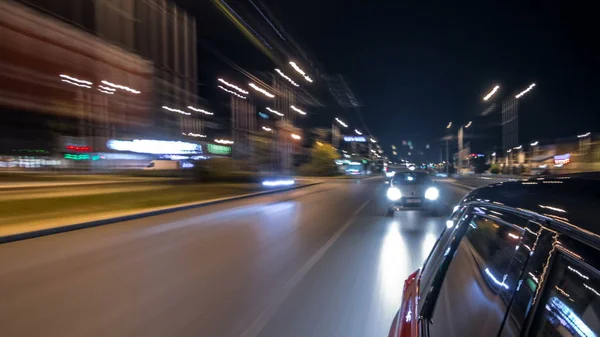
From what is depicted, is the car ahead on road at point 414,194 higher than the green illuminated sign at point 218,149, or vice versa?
the green illuminated sign at point 218,149

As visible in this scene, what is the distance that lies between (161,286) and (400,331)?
4.80 m

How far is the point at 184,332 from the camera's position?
14.6 ft

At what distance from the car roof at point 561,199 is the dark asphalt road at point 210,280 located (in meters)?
2.86

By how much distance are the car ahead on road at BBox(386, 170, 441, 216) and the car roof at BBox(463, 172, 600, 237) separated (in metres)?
12.5

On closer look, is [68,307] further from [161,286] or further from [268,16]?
[268,16]

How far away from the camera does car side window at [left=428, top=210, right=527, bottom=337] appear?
5.44 ft

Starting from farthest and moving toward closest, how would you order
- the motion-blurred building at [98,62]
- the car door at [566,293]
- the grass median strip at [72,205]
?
the motion-blurred building at [98,62] → the grass median strip at [72,205] → the car door at [566,293]

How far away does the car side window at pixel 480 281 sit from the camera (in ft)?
5.44

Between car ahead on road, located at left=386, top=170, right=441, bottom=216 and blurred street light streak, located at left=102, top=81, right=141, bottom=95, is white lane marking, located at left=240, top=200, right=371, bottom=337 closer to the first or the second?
car ahead on road, located at left=386, top=170, right=441, bottom=216

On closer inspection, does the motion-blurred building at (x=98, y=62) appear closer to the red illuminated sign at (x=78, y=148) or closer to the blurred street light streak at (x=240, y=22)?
the red illuminated sign at (x=78, y=148)

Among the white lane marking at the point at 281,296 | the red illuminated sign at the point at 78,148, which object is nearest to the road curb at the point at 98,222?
the white lane marking at the point at 281,296

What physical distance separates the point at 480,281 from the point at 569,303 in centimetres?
76

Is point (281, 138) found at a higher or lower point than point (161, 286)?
higher

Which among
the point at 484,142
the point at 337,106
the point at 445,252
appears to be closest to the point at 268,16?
the point at 445,252
